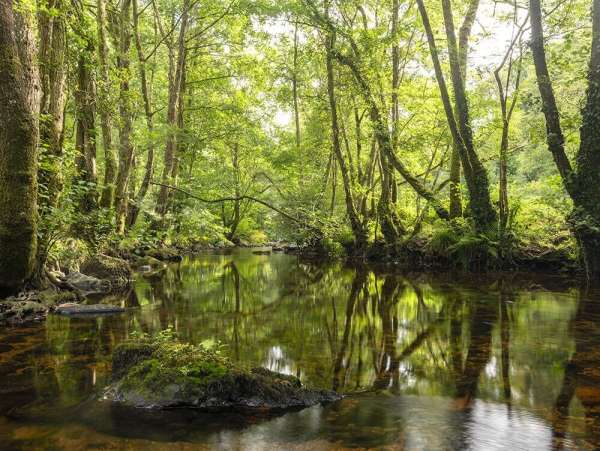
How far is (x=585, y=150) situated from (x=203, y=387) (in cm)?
1163

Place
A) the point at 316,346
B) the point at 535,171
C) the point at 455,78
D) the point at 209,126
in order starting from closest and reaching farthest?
the point at 316,346 → the point at 455,78 → the point at 209,126 → the point at 535,171

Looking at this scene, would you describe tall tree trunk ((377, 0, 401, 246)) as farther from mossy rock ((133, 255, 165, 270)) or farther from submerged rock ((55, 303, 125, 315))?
submerged rock ((55, 303, 125, 315))

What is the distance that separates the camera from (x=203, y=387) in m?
4.05

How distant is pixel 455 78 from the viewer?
14680 mm

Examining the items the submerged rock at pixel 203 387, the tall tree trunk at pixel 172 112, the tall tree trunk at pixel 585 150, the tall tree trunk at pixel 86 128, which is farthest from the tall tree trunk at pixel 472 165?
the submerged rock at pixel 203 387

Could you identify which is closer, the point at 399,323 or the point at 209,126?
the point at 399,323

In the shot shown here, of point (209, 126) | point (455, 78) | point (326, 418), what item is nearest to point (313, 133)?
point (209, 126)

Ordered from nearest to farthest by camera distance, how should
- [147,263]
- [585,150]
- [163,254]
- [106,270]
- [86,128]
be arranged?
1. [585,150]
2. [106,270]
3. [86,128]
4. [147,263]
5. [163,254]

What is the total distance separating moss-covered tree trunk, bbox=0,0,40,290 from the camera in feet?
23.4

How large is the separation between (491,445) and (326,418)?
1291mm

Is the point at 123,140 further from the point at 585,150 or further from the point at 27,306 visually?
the point at 585,150

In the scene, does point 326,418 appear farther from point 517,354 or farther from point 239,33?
point 239,33

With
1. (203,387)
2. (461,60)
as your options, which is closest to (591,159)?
(461,60)

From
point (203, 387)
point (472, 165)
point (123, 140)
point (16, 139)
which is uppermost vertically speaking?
point (123, 140)
